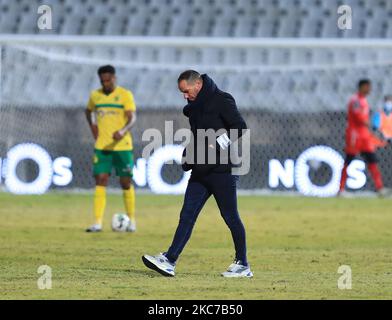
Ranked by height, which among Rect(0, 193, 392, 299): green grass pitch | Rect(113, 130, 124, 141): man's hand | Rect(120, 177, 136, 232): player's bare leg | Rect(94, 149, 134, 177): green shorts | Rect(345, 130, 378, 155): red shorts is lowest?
Rect(0, 193, 392, 299): green grass pitch

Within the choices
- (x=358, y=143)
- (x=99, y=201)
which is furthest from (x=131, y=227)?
(x=358, y=143)

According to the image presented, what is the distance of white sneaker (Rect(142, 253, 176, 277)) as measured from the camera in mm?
9256

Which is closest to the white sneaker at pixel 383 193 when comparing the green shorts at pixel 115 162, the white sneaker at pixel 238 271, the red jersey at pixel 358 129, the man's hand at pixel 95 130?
the red jersey at pixel 358 129

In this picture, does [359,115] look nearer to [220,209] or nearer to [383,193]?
[383,193]

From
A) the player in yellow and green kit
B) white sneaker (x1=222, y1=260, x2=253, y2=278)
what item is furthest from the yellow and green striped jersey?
white sneaker (x1=222, y1=260, x2=253, y2=278)

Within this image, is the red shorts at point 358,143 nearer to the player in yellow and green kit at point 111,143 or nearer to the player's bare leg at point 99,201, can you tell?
the player in yellow and green kit at point 111,143

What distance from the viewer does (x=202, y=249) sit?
1205 centimetres

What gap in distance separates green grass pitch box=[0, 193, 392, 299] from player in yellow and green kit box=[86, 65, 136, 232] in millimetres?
460

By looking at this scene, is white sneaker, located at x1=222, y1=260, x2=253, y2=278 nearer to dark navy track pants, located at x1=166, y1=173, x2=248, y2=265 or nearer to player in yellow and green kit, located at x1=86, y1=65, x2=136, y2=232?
dark navy track pants, located at x1=166, y1=173, x2=248, y2=265

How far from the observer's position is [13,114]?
63.0 feet

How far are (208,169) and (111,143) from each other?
4949 millimetres

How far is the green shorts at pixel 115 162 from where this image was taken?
14023 millimetres

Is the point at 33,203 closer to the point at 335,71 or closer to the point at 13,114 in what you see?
the point at 13,114
